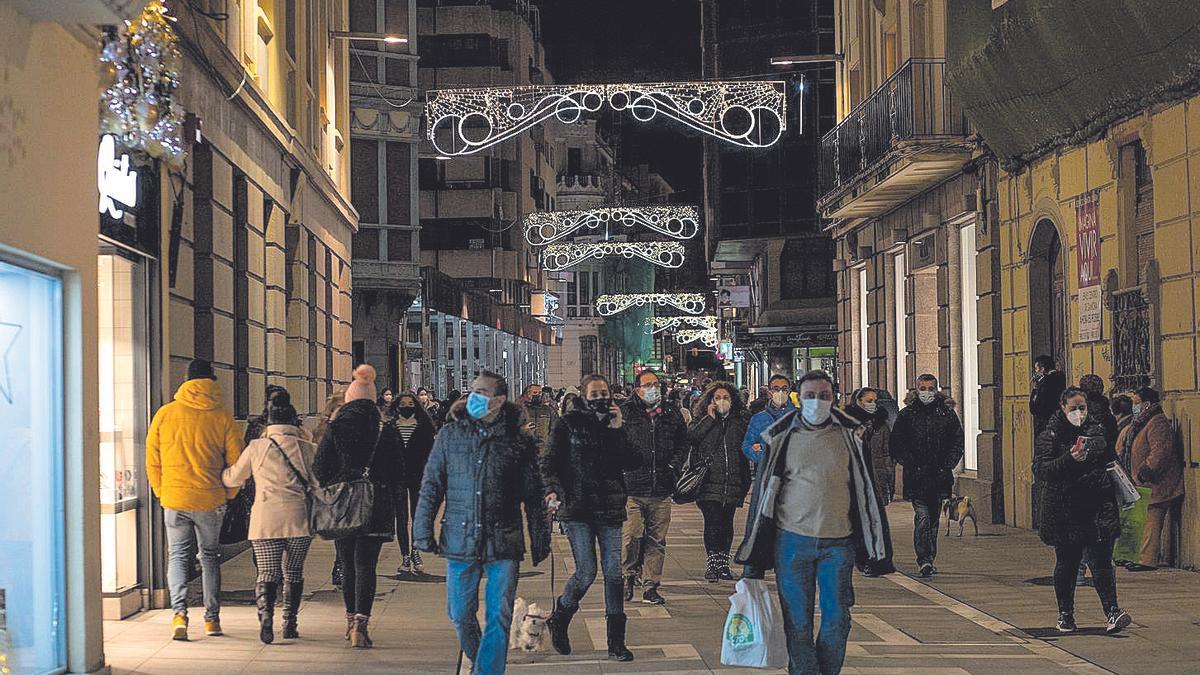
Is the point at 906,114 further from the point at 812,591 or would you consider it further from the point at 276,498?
the point at 812,591

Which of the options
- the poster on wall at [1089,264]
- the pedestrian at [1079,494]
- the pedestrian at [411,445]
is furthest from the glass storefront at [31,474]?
the poster on wall at [1089,264]

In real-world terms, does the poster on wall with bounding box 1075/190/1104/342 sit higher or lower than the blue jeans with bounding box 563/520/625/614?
higher

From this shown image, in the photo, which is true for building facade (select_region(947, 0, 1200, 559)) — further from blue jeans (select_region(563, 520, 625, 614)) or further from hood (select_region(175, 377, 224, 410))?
hood (select_region(175, 377, 224, 410))

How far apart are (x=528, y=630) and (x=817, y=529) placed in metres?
2.84

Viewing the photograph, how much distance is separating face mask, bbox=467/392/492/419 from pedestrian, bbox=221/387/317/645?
248cm

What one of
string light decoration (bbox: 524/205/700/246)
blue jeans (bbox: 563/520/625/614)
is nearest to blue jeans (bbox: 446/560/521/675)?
blue jeans (bbox: 563/520/625/614)

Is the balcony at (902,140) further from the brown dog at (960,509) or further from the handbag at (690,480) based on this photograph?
the handbag at (690,480)

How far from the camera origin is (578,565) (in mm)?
11281

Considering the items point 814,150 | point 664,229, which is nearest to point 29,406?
point 664,229

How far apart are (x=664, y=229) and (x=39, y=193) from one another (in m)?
28.2

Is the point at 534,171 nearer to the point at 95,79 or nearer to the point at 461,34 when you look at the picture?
the point at 461,34

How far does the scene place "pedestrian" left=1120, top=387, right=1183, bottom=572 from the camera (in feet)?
52.0

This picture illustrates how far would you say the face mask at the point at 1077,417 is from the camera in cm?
1178

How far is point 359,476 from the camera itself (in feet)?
38.2
